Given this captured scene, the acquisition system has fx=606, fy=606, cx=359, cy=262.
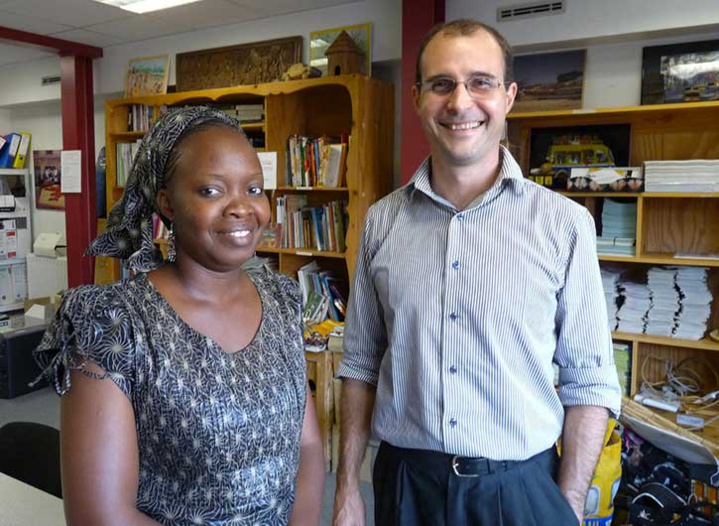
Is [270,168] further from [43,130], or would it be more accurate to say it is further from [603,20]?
[43,130]

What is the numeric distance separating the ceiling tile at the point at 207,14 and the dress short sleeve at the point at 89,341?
130 inches

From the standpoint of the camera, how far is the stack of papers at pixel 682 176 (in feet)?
9.08

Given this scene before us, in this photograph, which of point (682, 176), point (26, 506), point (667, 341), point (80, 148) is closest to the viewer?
point (26, 506)

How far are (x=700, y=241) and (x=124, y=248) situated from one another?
293cm

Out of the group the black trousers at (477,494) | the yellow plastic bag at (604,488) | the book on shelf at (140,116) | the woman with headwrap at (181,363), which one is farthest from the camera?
the book on shelf at (140,116)

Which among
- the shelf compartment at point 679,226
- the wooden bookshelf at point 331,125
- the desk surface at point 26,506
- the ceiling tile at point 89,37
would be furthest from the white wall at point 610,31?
the desk surface at point 26,506

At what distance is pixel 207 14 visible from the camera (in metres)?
4.05

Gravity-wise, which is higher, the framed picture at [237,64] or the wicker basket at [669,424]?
the framed picture at [237,64]

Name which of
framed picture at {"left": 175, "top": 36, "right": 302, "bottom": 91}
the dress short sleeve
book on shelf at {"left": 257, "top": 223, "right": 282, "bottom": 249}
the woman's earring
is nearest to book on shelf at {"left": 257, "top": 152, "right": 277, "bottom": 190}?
book on shelf at {"left": 257, "top": 223, "right": 282, "bottom": 249}

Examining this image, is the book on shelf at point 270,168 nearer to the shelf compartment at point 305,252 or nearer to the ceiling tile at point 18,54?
the shelf compartment at point 305,252

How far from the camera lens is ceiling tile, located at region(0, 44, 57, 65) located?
5.28 m

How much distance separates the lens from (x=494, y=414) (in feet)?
4.02

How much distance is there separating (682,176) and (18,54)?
18.0 feet

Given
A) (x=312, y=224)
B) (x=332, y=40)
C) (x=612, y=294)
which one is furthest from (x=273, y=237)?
(x=612, y=294)
